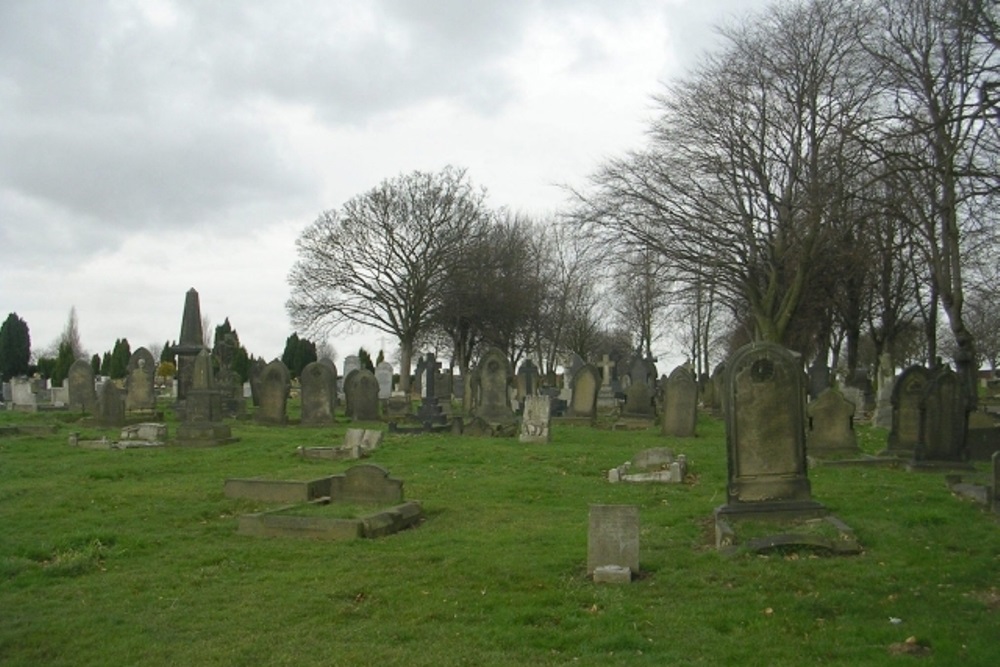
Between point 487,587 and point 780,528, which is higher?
point 780,528

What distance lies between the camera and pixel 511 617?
6.73m

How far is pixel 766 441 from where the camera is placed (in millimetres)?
9844

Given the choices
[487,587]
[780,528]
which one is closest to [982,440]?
[780,528]

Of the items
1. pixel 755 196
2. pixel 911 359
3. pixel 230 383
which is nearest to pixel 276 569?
pixel 755 196

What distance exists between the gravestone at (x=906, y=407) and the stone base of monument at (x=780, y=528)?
7.67 m

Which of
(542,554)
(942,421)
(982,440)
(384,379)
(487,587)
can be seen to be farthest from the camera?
(384,379)

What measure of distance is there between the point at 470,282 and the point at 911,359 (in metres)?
25.2

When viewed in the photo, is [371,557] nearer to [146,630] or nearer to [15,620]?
[146,630]

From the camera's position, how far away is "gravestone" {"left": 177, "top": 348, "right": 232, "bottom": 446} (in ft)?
63.8

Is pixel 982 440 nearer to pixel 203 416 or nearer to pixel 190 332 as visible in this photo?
pixel 203 416

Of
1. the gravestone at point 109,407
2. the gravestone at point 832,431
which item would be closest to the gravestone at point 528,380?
the gravestone at point 109,407

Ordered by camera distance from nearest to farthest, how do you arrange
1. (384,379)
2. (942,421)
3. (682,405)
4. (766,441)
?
(766,441)
(942,421)
(682,405)
(384,379)

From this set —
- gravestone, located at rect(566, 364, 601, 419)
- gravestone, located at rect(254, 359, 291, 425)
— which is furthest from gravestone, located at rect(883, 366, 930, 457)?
gravestone, located at rect(254, 359, 291, 425)

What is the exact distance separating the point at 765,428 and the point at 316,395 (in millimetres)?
16653
